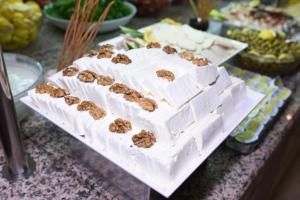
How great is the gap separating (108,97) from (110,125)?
0.19 feet

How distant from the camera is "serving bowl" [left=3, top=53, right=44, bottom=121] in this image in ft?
2.50

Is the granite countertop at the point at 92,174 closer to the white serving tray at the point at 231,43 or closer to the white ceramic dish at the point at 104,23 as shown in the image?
the white serving tray at the point at 231,43

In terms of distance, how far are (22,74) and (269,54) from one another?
783mm

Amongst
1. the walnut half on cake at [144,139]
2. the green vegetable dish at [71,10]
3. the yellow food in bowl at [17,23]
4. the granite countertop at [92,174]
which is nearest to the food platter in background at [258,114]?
the granite countertop at [92,174]

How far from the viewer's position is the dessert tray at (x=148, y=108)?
0.52 m

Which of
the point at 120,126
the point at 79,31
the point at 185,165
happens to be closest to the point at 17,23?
the point at 79,31

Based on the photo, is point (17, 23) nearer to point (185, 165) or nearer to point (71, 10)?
point (71, 10)

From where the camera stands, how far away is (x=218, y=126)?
0.60 m

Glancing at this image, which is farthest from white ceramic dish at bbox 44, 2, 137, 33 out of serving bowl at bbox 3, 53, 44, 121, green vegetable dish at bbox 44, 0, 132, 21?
serving bowl at bbox 3, 53, 44, 121

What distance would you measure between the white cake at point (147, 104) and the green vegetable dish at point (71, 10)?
0.63m

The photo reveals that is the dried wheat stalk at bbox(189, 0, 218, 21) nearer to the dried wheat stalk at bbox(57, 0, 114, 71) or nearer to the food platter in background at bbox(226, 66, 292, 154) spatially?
the food platter in background at bbox(226, 66, 292, 154)

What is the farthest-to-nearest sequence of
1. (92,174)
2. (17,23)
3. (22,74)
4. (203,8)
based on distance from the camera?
(203,8)
(17,23)
(22,74)
(92,174)

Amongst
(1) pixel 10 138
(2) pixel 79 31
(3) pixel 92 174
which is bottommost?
(3) pixel 92 174

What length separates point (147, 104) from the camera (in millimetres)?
549
